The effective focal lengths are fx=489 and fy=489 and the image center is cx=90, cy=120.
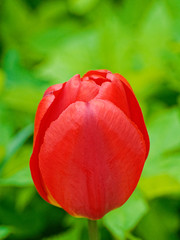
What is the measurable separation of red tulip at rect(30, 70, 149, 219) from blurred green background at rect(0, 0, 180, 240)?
0.63ft

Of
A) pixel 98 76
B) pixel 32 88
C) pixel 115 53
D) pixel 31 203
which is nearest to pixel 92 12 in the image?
pixel 115 53

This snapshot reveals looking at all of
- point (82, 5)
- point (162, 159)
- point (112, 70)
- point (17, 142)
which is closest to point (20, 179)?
point (17, 142)

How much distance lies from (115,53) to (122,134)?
0.85m

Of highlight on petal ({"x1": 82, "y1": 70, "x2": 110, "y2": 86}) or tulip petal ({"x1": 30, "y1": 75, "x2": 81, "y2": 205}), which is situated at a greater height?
highlight on petal ({"x1": 82, "y1": 70, "x2": 110, "y2": 86})

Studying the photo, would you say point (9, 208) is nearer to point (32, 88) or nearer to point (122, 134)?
point (32, 88)

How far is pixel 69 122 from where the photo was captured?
54cm

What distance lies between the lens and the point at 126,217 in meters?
0.86

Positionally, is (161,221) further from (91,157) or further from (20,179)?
(91,157)

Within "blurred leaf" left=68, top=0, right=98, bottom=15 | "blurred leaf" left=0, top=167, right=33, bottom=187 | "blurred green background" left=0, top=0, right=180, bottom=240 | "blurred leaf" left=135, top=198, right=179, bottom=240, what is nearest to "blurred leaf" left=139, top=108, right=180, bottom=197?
"blurred green background" left=0, top=0, right=180, bottom=240

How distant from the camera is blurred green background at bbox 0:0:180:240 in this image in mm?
985

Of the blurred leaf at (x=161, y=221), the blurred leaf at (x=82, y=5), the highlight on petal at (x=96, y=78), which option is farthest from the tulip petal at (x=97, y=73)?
the blurred leaf at (x=82, y=5)

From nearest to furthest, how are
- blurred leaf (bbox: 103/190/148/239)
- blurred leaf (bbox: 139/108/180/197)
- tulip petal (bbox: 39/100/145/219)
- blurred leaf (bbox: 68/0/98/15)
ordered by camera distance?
tulip petal (bbox: 39/100/145/219) → blurred leaf (bbox: 103/190/148/239) → blurred leaf (bbox: 139/108/180/197) → blurred leaf (bbox: 68/0/98/15)

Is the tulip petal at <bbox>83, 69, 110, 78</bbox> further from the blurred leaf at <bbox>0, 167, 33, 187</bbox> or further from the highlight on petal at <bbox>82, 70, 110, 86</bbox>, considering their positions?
the blurred leaf at <bbox>0, 167, 33, 187</bbox>

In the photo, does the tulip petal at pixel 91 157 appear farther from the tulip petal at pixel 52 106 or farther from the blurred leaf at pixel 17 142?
the blurred leaf at pixel 17 142
